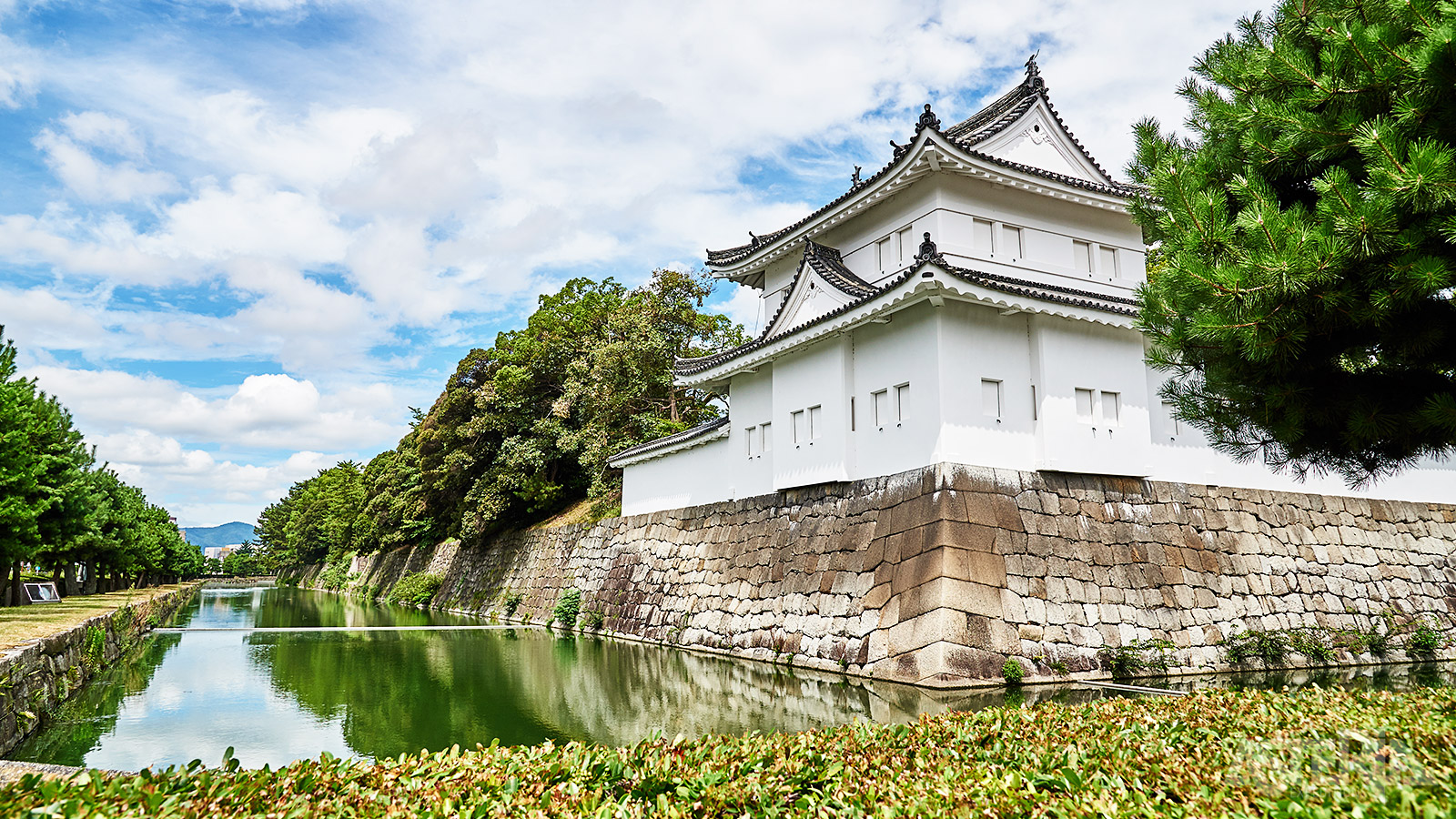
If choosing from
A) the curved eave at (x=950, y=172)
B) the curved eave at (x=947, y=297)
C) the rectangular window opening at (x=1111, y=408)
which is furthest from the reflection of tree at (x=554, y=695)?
the curved eave at (x=950, y=172)

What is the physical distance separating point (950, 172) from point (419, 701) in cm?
1056

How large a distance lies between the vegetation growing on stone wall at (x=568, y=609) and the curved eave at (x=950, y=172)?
10197mm

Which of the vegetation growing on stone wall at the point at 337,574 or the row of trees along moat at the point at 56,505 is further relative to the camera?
the vegetation growing on stone wall at the point at 337,574

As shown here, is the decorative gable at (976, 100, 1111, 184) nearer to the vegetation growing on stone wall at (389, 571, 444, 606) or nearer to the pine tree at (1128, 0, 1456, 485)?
the pine tree at (1128, 0, 1456, 485)

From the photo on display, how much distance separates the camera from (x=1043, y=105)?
14.6 metres

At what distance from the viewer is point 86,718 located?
877 centimetres

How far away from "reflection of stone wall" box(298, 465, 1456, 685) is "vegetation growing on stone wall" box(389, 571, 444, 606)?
17903 millimetres

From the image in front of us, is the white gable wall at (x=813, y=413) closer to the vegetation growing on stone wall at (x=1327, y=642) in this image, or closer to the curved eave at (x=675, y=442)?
the curved eave at (x=675, y=442)

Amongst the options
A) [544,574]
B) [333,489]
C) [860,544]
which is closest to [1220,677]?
[860,544]

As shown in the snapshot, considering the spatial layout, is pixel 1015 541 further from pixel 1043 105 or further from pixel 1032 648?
pixel 1043 105

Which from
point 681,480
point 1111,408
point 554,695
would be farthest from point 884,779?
point 681,480

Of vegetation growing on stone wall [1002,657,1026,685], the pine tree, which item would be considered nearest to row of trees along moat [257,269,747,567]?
vegetation growing on stone wall [1002,657,1026,685]

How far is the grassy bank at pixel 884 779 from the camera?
10.6ft

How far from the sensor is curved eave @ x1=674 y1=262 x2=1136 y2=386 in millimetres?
11109
